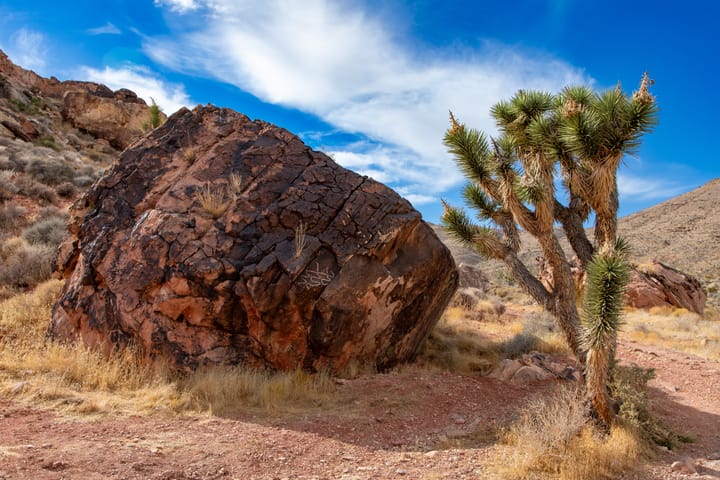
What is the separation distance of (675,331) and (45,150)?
25246 millimetres

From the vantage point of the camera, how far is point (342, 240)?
301 inches

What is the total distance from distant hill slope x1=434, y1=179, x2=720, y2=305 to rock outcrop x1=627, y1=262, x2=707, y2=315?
6812mm

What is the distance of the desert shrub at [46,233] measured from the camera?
12.0 m

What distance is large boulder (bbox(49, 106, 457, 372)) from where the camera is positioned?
23.1ft

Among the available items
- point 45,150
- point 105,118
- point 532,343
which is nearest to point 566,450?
point 532,343

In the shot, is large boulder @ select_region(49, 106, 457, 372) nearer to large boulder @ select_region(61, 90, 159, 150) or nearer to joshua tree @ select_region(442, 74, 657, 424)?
joshua tree @ select_region(442, 74, 657, 424)

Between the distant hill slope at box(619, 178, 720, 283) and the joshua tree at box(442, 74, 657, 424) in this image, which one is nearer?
the joshua tree at box(442, 74, 657, 424)

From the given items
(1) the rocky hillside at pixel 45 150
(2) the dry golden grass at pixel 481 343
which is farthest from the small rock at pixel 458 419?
(1) the rocky hillside at pixel 45 150

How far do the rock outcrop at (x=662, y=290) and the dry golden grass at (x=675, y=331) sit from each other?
1.72ft

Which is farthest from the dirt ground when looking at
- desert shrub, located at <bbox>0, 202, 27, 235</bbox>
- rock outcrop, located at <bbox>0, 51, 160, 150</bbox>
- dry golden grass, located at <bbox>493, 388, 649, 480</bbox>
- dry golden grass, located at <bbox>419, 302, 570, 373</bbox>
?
rock outcrop, located at <bbox>0, 51, 160, 150</bbox>

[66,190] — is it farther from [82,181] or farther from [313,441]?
[313,441]

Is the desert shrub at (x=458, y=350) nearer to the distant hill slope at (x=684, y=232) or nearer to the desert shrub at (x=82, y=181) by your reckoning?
the desert shrub at (x=82, y=181)

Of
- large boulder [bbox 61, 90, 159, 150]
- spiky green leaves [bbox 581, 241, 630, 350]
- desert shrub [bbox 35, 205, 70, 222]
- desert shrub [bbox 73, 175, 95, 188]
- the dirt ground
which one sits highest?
large boulder [bbox 61, 90, 159, 150]

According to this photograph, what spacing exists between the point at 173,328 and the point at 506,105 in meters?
6.41
